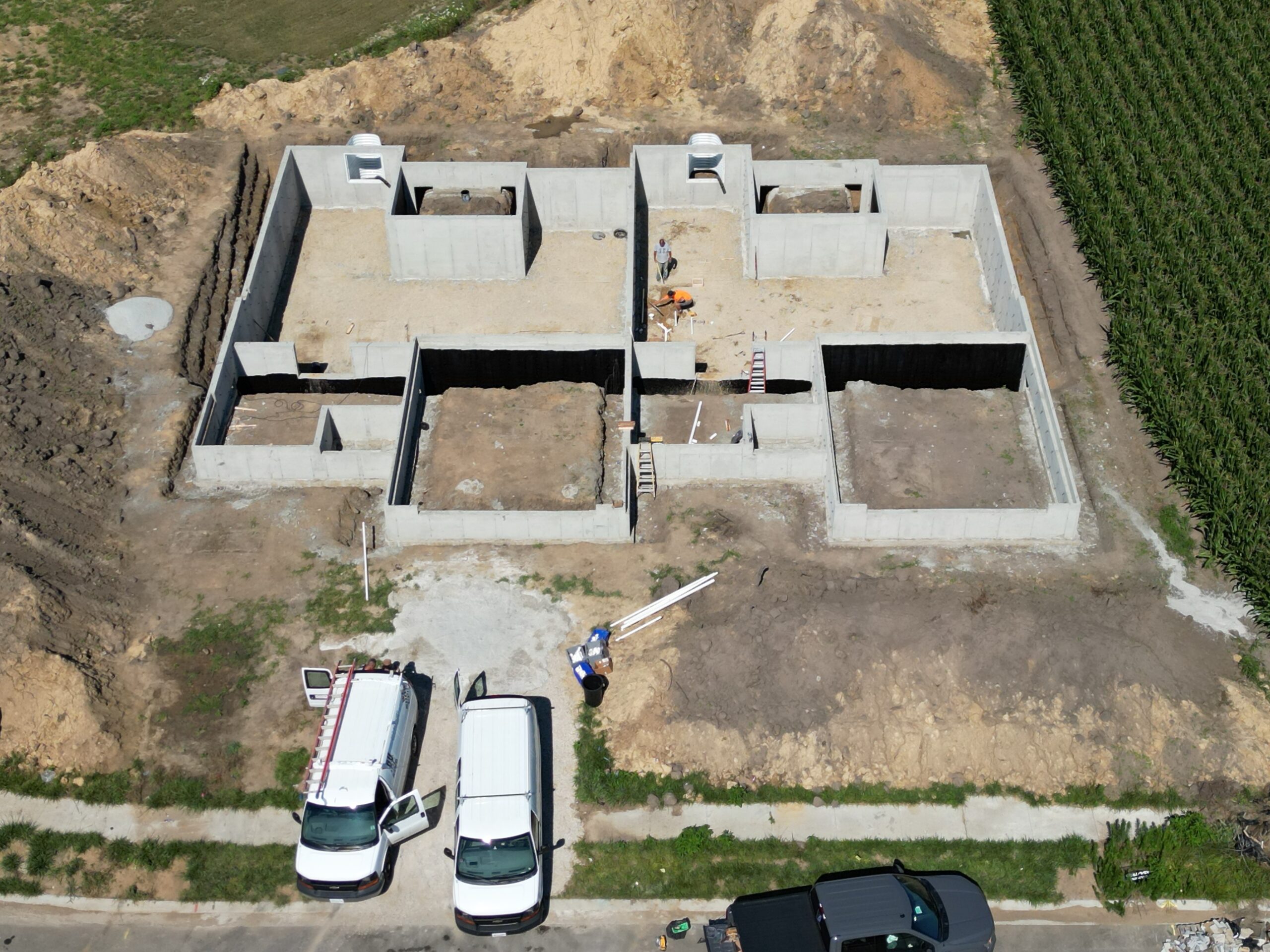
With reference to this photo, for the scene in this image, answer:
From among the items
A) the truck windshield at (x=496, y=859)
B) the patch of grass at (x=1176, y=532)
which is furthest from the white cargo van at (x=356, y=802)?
the patch of grass at (x=1176, y=532)

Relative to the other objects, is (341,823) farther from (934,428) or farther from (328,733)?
(934,428)

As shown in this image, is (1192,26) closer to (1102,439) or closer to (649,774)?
(1102,439)

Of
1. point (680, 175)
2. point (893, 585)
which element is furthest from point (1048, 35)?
point (893, 585)

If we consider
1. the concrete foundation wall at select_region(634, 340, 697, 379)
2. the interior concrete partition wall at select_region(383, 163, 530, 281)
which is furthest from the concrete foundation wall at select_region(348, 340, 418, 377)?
the concrete foundation wall at select_region(634, 340, 697, 379)

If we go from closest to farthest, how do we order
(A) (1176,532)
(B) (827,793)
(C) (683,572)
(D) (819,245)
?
(B) (827,793) < (C) (683,572) < (A) (1176,532) < (D) (819,245)

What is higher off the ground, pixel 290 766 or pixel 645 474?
pixel 645 474

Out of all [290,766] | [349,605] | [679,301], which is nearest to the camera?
[290,766]

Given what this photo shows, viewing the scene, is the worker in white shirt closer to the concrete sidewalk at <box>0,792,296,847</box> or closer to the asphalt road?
the concrete sidewalk at <box>0,792,296,847</box>

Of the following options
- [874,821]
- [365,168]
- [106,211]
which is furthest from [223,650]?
[365,168]
